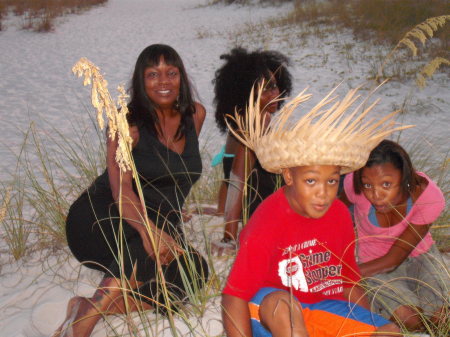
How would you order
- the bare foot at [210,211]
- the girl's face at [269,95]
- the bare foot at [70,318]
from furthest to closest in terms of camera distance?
the bare foot at [210,211] < the girl's face at [269,95] < the bare foot at [70,318]

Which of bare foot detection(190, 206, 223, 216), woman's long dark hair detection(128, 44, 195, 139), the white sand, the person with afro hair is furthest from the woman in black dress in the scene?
bare foot detection(190, 206, 223, 216)

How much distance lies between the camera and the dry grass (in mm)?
12424

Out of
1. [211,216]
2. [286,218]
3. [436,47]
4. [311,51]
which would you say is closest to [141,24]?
[311,51]

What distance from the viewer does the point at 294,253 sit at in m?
1.71

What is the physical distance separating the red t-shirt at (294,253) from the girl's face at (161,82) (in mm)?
1034

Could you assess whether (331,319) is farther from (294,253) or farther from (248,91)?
(248,91)

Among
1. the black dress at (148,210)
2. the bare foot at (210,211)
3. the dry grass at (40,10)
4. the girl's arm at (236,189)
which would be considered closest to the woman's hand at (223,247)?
the girl's arm at (236,189)

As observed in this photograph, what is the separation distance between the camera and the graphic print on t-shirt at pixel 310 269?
1.72m

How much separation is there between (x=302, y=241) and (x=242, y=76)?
1538mm

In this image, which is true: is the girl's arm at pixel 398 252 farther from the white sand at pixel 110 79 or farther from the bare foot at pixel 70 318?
the bare foot at pixel 70 318

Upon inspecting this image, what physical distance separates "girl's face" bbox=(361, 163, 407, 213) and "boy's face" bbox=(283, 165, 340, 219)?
0.45 metres

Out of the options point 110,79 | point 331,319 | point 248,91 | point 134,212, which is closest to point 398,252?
point 331,319

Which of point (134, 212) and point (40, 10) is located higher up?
point (40, 10)

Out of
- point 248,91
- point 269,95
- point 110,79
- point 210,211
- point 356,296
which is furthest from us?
point 110,79
